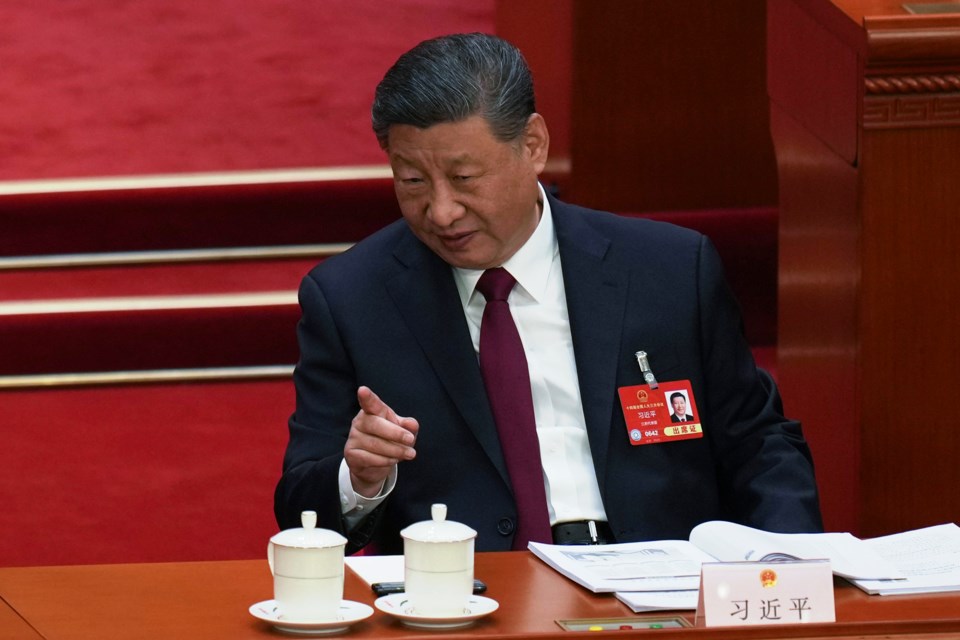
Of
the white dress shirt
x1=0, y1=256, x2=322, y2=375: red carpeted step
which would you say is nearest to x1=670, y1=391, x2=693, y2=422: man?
the white dress shirt

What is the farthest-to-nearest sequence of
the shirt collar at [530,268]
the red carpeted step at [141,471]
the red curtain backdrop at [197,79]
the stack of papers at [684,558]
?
the red curtain backdrop at [197,79] < the red carpeted step at [141,471] < the shirt collar at [530,268] < the stack of papers at [684,558]

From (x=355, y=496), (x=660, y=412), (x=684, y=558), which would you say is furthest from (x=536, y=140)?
(x=684, y=558)

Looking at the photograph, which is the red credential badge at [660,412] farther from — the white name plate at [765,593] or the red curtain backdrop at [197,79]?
the red curtain backdrop at [197,79]

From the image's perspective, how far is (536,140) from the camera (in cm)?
207

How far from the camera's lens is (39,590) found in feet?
5.16

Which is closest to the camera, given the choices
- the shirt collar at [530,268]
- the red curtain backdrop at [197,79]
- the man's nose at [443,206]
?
the man's nose at [443,206]

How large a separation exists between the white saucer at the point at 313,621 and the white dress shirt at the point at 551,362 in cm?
56

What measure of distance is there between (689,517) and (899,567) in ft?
1.40

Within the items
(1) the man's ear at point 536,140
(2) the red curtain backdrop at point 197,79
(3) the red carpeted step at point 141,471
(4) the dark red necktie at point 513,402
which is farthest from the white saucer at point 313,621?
(2) the red curtain backdrop at point 197,79

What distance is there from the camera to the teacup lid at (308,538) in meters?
1.40

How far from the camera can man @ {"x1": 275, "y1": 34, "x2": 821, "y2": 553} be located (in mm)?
1939

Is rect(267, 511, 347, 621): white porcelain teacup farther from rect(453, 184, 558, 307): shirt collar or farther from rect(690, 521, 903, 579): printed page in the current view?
rect(453, 184, 558, 307): shirt collar

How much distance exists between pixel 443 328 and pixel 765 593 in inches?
29.4

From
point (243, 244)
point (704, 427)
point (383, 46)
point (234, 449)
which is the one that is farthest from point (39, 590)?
point (383, 46)
